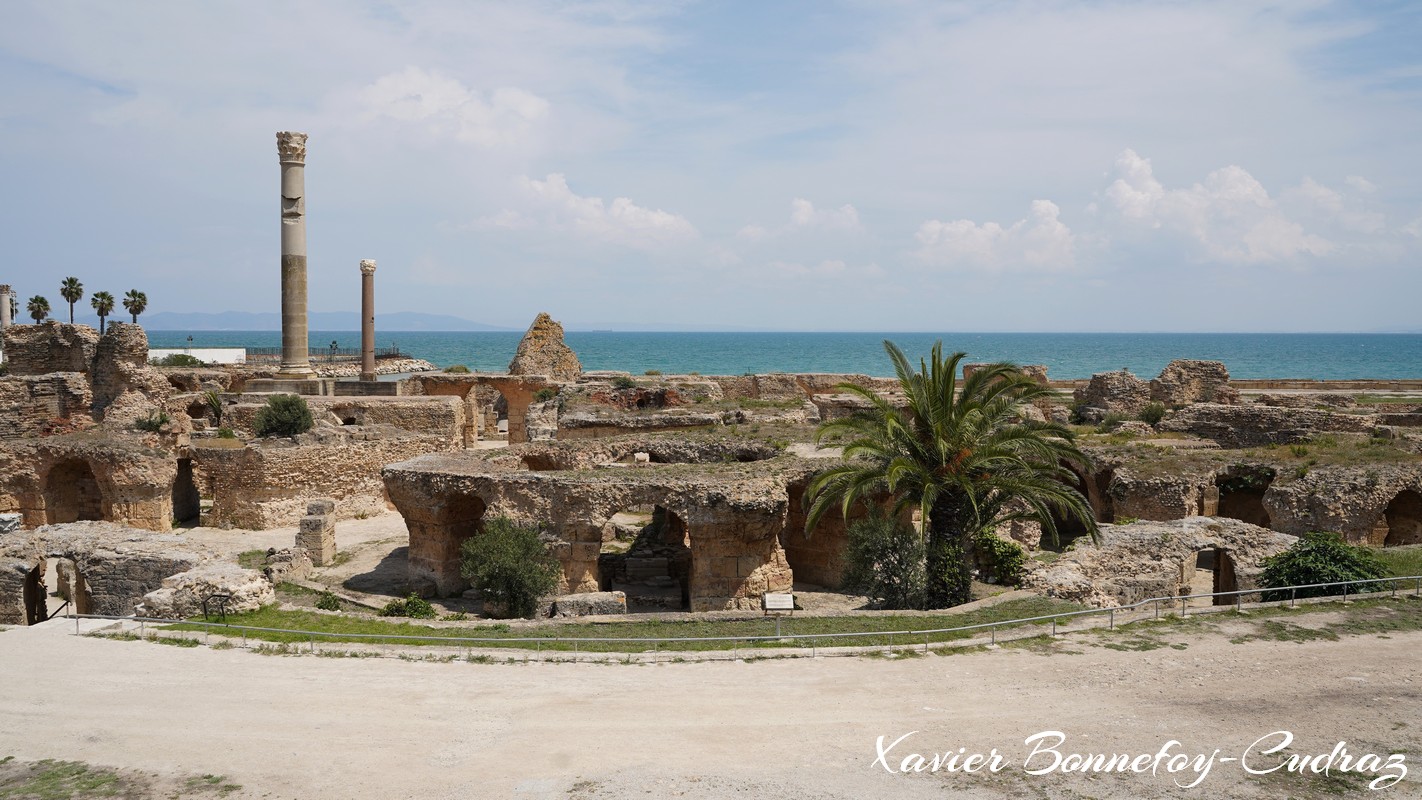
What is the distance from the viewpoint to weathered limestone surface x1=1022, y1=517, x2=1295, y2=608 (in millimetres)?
16781

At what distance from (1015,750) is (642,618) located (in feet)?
24.1

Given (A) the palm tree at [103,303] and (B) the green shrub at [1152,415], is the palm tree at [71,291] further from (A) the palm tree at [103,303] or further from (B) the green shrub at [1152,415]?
(B) the green shrub at [1152,415]

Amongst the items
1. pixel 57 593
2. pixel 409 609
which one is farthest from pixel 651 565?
pixel 57 593

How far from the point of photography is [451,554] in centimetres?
2064

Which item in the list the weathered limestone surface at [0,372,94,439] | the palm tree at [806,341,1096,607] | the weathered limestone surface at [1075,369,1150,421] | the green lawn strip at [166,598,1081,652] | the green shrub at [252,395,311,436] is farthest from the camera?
the weathered limestone surface at [1075,369,1150,421]

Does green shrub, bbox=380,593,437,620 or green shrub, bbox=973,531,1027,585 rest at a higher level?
green shrub, bbox=973,531,1027,585

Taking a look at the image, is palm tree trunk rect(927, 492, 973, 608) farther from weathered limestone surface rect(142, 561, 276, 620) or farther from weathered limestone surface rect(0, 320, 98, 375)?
weathered limestone surface rect(0, 320, 98, 375)

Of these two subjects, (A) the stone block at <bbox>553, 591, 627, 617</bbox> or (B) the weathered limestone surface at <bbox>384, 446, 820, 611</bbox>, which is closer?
(A) the stone block at <bbox>553, 591, 627, 617</bbox>

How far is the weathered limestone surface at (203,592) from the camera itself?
15.5 meters

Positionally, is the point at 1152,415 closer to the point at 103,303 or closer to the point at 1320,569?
the point at 1320,569

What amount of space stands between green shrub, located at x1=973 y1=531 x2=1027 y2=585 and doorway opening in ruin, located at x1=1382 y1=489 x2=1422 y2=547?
8.94m

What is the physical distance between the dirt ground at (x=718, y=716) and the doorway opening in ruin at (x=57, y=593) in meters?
5.60

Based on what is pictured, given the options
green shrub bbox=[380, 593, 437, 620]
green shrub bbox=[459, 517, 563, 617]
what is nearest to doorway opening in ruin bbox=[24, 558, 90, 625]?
green shrub bbox=[380, 593, 437, 620]

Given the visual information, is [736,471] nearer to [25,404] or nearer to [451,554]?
[451,554]
